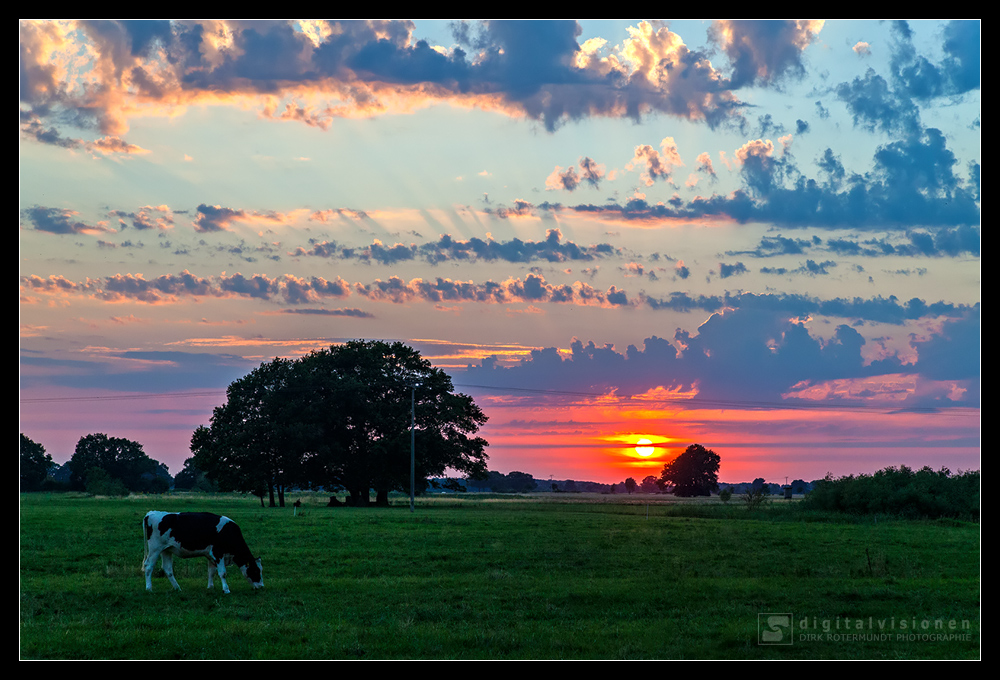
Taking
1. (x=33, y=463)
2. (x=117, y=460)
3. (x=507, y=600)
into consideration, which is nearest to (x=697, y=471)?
(x=117, y=460)

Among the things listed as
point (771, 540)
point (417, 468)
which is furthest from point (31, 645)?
point (417, 468)

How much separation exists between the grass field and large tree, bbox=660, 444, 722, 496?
11925cm

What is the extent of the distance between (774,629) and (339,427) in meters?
61.1

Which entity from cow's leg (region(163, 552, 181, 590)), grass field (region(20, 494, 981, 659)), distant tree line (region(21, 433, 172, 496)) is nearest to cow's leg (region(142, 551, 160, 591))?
cow's leg (region(163, 552, 181, 590))

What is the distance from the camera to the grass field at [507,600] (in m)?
15.5

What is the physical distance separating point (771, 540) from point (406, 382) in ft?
147

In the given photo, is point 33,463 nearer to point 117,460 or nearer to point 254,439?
point 117,460

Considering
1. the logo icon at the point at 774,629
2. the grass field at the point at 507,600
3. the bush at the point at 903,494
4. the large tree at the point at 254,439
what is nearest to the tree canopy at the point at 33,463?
the large tree at the point at 254,439

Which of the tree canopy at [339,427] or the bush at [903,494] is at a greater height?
the tree canopy at [339,427]

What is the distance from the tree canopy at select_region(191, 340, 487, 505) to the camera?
235 ft

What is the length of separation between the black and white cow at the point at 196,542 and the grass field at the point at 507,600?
0.65 metres

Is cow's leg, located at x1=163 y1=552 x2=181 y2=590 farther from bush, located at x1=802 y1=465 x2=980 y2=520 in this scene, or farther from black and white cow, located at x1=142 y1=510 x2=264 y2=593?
bush, located at x1=802 y1=465 x2=980 y2=520

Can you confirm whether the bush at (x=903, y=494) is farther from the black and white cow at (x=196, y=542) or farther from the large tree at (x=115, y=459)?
the large tree at (x=115, y=459)

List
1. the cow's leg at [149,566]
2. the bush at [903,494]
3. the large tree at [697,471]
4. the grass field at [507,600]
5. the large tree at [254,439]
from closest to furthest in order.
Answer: the grass field at [507,600], the cow's leg at [149,566], the bush at [903,494], the large tree at [254,439], the large tree at [697,471]
